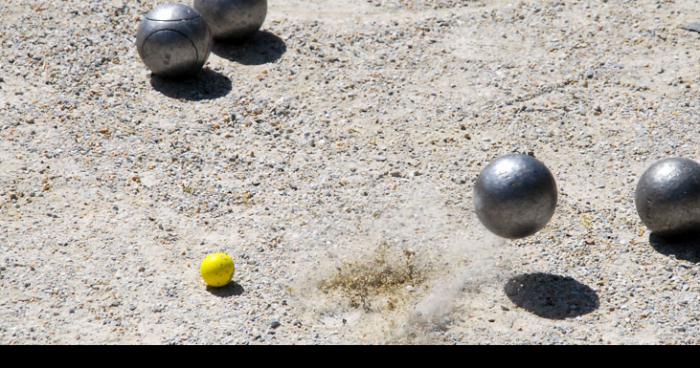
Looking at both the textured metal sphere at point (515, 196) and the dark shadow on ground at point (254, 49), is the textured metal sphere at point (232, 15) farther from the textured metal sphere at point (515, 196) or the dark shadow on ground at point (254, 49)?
the textured metal sphere at point (515, 196)

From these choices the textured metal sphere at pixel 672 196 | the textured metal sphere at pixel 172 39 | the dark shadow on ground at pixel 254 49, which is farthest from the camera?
the dark shadow on ground at pixel 254 49

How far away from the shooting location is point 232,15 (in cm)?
1195

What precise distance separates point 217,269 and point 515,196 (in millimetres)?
2237

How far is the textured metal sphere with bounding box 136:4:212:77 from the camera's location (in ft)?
36.6

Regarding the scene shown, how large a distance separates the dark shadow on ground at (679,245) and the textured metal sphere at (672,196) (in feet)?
0.34

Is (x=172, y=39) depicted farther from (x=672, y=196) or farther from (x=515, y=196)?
(x=672, y=196)

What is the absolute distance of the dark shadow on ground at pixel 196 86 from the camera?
11.2 metres

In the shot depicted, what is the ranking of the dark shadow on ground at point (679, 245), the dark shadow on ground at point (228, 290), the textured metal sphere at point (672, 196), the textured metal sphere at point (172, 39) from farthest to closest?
1. the textured metal sphere at point (172, 39)
2. the dark shadow on ground at point (679, 245)
3. the textured metal sphere at point (672, 196)
4. the dark shadow on ground at point (228, 290)

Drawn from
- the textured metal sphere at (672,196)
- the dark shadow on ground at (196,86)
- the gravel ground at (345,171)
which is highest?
the textured metal sphere at (672,196)

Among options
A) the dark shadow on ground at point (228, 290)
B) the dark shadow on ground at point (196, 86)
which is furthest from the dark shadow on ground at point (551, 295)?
the dark shadow on ground at point (196, 86)

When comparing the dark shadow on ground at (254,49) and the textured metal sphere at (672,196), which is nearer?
the textured metal sphere at (672,196)

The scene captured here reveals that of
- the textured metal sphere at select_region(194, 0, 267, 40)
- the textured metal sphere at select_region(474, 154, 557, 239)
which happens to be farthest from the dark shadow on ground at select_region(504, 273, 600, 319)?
the textured metal sphere at select_region(194, 0, 267, 40)

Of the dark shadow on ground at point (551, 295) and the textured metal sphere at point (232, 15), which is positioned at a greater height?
the dark shadow on ground at point (551, 295)

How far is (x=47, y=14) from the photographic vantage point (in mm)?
12547
